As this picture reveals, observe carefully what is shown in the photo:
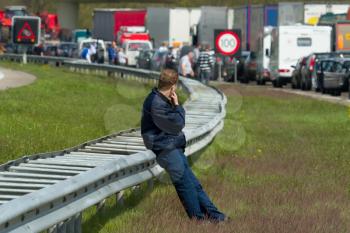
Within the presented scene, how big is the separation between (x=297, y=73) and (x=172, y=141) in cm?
4016

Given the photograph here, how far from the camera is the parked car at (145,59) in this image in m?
64.5

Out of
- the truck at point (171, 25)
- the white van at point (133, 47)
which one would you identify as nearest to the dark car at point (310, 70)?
the white van at point (133, 47)

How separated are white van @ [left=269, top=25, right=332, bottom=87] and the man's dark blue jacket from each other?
43.3 meters

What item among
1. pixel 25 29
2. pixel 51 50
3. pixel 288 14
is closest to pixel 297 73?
pixel 288 14

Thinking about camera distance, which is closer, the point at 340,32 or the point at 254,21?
the point at 340,32

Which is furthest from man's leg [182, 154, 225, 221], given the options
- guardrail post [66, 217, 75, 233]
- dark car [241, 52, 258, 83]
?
dark car [241, 52, 258, 83]

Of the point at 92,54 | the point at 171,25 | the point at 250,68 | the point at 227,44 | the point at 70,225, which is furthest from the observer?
the point at 171,25

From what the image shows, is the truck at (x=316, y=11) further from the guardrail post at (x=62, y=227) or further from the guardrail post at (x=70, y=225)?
the guardrail post at (x=62, y=227)

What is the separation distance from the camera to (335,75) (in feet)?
143

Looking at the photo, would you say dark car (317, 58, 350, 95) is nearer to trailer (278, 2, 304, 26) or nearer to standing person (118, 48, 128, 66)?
trailer (278, 2, 304, 26)

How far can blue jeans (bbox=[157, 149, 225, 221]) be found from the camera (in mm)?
10445

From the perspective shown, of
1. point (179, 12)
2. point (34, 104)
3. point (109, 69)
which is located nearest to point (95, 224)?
point (34, 104)

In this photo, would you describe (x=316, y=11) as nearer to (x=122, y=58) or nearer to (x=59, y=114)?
(x=122, y=58)

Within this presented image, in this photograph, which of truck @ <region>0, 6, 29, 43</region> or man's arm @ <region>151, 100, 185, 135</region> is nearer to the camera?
man's arm @ <region>151, 100, 185, 135</region>
